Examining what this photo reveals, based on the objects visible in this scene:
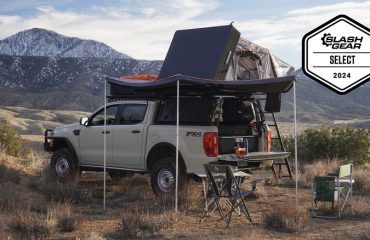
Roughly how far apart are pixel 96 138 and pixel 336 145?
997cm

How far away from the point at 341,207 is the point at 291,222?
173 centimetres

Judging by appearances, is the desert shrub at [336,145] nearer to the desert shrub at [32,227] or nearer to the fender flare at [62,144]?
the fender flare at [62,144]

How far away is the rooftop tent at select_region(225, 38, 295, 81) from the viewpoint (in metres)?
13.4

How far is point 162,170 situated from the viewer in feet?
33.4

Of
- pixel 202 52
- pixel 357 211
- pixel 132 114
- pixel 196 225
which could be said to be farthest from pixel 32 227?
pixel 202 52

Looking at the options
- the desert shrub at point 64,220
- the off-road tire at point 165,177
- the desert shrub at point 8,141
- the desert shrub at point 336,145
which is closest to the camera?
the desert shrub at point 64,220

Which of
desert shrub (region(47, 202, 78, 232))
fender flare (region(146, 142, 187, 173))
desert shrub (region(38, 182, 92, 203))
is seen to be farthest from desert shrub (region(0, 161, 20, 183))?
desert shrub (region(47, 202, 78, 232))

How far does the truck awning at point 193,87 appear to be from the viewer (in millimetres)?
9117

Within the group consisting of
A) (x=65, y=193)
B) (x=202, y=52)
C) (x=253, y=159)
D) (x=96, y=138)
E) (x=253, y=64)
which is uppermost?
(x=202, y=52)

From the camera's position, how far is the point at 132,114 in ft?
36.6

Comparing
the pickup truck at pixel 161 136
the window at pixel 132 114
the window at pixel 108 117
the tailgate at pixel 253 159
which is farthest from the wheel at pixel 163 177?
the window at pixel 108 117

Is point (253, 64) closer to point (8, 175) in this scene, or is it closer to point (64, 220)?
point (8, 175)

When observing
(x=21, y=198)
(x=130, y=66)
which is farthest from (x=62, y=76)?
(x=21, y=198)

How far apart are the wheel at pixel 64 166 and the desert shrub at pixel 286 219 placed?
5053mm
